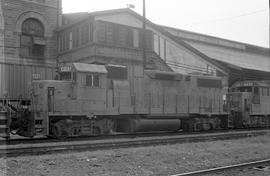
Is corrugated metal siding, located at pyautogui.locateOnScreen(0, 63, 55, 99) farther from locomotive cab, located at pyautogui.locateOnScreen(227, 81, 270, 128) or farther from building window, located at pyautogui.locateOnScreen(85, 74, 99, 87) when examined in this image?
locomotive cab, located at pyautogui.locateOnScreen(227, 81, 270, 128)

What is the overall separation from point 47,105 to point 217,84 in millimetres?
10769

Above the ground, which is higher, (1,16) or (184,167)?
(1,16)

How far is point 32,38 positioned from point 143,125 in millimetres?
20138

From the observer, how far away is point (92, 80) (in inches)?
602

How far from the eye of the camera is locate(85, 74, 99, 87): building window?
15.2 meters

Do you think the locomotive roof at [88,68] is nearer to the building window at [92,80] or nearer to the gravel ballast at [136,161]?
the building window at [92,80]

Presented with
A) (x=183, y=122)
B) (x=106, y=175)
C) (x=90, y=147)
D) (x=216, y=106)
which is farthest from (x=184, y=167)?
(x=216, y=106)

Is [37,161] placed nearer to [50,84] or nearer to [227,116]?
[50,84]

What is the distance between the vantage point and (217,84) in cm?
2086

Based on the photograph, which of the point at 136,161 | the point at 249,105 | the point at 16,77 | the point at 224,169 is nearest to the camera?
the point at 224,169

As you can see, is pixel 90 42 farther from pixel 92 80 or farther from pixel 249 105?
pixel 249 105

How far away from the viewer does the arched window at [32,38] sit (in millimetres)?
32391

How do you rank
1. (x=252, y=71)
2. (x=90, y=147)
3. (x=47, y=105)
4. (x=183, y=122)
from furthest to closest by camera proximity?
(x=252, y=71) < (x=183, y=122) < (x=47, y=105) < (x=90, y=147)

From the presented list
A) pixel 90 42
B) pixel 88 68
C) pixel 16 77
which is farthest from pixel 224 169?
pixel 90 42
